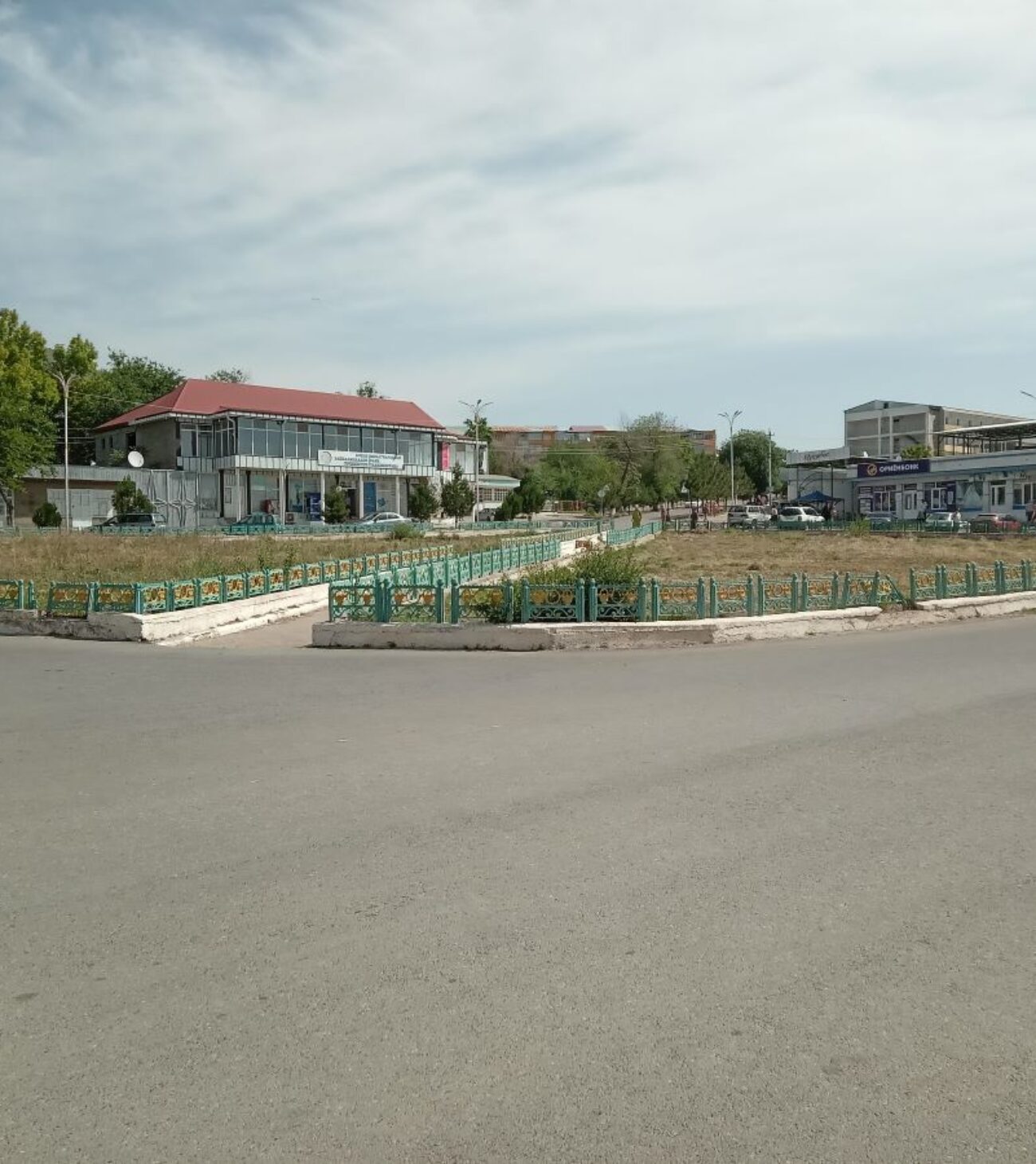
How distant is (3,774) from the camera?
6773 mm

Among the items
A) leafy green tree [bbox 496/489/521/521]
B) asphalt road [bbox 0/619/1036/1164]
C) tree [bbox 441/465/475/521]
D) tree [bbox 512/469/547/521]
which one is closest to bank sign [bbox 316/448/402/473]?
tree [bbox 441/465/475/521]

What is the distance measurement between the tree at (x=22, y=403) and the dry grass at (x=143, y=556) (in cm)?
1871

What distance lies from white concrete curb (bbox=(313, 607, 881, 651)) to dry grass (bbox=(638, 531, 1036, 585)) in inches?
366

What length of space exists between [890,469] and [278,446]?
4016 cm

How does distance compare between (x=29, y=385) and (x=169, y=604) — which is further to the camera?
(x=29, y=385)

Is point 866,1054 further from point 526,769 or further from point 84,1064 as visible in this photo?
point 526,769

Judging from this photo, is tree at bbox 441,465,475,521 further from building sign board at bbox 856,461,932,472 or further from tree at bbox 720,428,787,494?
tree at bbox 720,428,787,494

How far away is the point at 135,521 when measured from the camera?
47.0 metres

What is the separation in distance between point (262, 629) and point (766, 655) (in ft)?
30.6

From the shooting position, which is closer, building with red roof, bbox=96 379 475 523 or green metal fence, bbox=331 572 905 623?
green metal fence, bbox=331 572 905 623

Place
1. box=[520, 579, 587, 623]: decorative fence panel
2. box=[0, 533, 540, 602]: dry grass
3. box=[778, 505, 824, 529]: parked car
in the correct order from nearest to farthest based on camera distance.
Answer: box=[520, 579, 587, 623]: decorative fence panel → box=[0, 533, 540, 602]: dry grass → box=[778, 505, 824, 529]: parked car

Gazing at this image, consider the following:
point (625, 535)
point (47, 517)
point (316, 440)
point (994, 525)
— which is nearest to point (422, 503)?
point (316, 440)

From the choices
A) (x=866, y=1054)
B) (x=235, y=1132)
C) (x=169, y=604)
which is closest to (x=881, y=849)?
(x=866, y=1054)

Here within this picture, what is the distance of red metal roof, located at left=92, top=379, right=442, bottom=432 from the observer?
60469 mm
